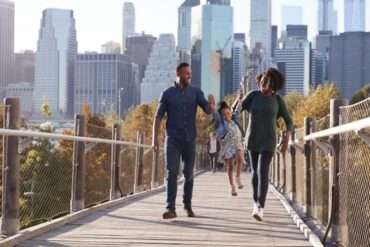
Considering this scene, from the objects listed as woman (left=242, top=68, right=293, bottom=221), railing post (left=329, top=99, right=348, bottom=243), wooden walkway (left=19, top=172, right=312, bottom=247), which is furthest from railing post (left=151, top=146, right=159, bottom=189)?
railing post (left=329, top=99, right=348, bottom=243)

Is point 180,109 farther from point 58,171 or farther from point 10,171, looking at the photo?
point 58,171

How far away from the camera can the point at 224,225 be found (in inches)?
358

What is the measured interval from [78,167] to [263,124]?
252 centimetres

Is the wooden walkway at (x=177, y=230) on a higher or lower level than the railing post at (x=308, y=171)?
lower

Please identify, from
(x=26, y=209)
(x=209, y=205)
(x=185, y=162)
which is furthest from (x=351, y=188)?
(x=209, y=205)

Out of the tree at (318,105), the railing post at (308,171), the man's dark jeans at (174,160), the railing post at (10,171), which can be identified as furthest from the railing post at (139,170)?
the tree at (318,105)

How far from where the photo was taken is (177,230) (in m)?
8.49

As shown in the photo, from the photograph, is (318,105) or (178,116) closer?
(178,116)

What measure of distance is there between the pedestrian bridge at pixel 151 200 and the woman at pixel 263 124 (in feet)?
1.40

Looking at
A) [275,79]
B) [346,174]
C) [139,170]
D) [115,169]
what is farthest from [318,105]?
[346,174]

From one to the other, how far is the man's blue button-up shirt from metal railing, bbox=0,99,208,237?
1161 mm

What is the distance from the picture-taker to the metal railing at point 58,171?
7.48 meters

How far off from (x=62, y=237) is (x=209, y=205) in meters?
4.78

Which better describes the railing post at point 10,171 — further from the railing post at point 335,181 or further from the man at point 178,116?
the railing post at point 335,181
